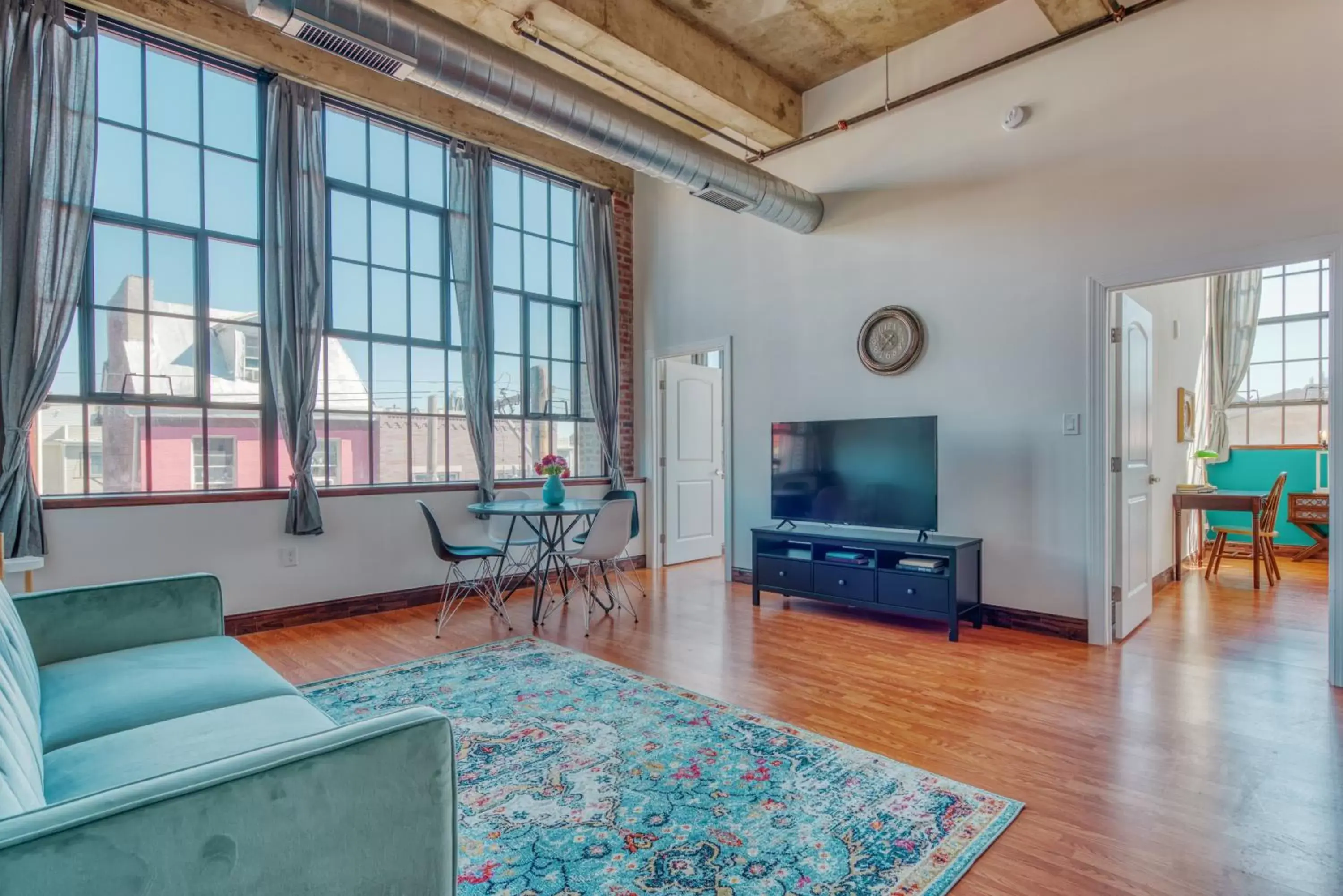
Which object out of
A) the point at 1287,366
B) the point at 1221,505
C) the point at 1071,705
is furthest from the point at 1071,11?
the point at 1287,366

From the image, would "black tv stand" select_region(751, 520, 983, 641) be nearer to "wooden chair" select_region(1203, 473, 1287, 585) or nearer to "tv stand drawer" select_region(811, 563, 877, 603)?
"tv stand drawer" select_region(811, 563, 877, 603)

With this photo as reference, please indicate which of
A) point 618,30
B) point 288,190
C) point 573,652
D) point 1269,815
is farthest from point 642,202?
point 1269,815

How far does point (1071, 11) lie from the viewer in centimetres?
370

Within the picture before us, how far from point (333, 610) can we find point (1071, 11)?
18.5 feet

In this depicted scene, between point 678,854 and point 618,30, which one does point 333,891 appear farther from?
point 618,30

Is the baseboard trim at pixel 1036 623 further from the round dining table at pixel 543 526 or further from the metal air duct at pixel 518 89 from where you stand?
the metal air duct at pixel 518 89

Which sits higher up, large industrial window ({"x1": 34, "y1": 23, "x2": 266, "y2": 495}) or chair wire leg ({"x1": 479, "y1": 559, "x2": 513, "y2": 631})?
large industrial window ({"x1": 34, "y1": 23, "x2": 266, "y2": 495})

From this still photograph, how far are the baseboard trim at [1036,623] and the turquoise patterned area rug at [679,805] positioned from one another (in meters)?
2.20

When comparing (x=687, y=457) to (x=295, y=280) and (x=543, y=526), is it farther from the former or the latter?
(x=295, y=280)

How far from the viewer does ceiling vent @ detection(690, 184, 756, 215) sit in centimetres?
450

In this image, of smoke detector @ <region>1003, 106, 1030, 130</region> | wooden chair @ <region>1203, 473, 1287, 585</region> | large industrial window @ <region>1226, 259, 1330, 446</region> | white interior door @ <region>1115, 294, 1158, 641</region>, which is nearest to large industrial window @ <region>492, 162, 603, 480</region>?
smoke detector @ <region>1003, 106, 1030, 130</region>

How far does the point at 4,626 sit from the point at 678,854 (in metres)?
1.77

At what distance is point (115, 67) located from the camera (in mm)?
4020

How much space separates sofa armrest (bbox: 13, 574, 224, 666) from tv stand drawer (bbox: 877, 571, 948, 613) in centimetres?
348
